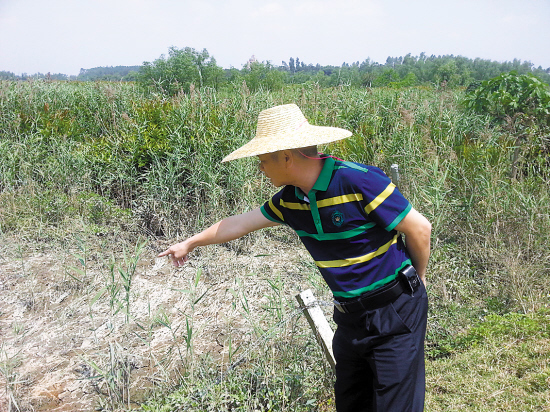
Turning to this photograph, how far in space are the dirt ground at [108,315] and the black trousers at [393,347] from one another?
88 centimetres

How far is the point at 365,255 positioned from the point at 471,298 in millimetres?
2327

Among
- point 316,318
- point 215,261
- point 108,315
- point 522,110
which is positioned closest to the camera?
point 316,318

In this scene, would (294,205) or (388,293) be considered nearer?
(388,293)

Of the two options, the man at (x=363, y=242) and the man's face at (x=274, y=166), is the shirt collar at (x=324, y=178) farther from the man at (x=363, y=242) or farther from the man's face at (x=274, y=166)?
the man's face at (x=274, y=166)

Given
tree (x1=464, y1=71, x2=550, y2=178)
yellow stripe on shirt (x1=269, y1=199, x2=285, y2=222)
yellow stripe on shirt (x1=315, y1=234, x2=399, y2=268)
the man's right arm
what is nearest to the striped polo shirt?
yellow stripe on shirt (x1=315, y1=234, x2=399, y2=268)

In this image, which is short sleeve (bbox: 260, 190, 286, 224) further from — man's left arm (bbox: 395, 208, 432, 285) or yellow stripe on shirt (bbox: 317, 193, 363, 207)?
man's left arm (bbox: 395, 208, 432, 285)

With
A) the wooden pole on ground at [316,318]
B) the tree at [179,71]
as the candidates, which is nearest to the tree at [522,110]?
the wooden pole on ground at [316,318]

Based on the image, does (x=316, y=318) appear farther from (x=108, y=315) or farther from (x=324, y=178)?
(x=108, y=315)

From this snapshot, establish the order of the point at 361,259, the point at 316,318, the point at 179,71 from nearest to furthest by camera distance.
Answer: the point at 361,259
the point at 316,318
the point at 179,71

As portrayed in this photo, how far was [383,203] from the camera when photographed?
59.8 inches

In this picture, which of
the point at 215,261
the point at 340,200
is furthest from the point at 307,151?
the point at 215,261

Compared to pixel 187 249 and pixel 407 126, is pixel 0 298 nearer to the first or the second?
pixel 187 249

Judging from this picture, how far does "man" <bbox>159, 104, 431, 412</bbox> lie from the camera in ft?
5.13

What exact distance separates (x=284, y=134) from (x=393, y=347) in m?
0.91
